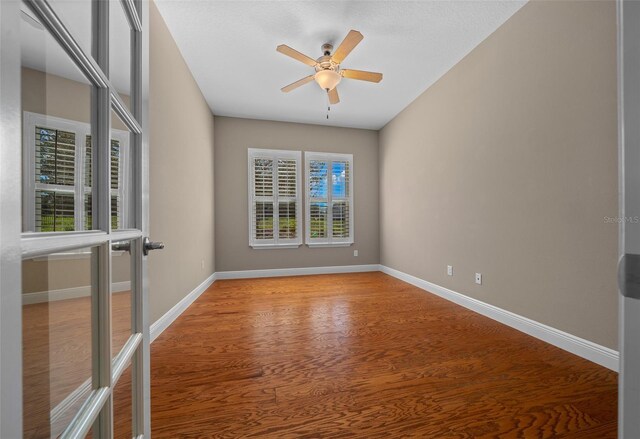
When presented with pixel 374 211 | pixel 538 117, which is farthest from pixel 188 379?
pixel 374 211

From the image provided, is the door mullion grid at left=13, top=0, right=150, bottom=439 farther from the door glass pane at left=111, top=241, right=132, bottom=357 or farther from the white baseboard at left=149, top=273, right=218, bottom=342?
the white baseboard at left=149, top=273, right=218, bottom=342

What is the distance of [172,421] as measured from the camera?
1251 mm

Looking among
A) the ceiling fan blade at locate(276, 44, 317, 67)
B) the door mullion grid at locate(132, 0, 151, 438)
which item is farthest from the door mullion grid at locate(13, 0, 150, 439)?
the ceiling fan blade at locate(276, 44, 317, 67)

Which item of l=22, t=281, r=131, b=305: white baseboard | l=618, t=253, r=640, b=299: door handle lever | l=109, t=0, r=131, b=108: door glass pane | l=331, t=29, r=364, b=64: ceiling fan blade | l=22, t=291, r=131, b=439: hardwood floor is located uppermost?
l=331, t=29, r=364, b=64: ceiling fan blade

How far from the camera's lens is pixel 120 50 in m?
0.74

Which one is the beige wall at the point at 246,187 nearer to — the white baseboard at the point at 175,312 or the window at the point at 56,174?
the white baseboard at the point at 175,312

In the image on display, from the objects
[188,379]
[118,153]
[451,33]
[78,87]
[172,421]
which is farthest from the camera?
[451,33]

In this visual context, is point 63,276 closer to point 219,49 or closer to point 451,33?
point 219,49

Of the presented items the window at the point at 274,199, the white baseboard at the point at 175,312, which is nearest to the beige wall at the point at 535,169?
the window at the point at 274,199

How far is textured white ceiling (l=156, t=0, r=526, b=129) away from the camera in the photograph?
2.18 meters

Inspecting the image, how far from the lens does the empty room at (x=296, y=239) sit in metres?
0.44

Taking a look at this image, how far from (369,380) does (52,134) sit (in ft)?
5.74

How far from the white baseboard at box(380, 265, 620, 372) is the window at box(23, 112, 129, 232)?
2.72 meters

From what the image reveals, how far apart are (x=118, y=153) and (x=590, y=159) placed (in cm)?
263
